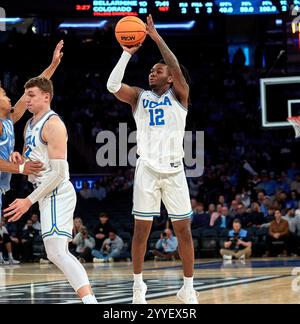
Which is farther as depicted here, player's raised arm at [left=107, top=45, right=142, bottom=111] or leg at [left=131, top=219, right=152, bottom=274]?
leg at [left=131, top=219, right=152, bottom=274]

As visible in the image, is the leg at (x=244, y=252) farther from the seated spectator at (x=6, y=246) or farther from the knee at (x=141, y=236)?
the knee at (x=141, y=236)

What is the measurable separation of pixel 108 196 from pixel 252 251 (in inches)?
243

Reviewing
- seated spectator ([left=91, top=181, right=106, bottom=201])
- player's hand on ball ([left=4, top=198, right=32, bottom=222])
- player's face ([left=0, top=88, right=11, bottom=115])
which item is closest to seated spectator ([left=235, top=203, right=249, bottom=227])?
seated spectator ([left=91, top=181, right=106, bottom=201])

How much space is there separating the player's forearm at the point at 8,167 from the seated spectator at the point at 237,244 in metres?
11.4

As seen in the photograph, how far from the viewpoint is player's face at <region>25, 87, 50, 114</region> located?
6922 millimetres

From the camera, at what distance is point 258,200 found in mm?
19672

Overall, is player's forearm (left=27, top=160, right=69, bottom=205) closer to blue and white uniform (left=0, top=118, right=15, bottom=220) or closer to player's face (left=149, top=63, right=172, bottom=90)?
blue and white uniform (left=0, top=118, right=15, bottom=220)

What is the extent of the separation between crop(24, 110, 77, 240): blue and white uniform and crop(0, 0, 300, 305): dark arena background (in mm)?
1628

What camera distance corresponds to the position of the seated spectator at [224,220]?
18.7m

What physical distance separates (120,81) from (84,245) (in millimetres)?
11370

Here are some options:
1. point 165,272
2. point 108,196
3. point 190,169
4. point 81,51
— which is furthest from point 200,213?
point 81,51

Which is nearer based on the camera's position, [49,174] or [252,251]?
[49,174]

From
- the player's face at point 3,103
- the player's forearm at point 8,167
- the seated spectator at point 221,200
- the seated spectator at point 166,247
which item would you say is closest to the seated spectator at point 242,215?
the seated spectator at point 221,200
